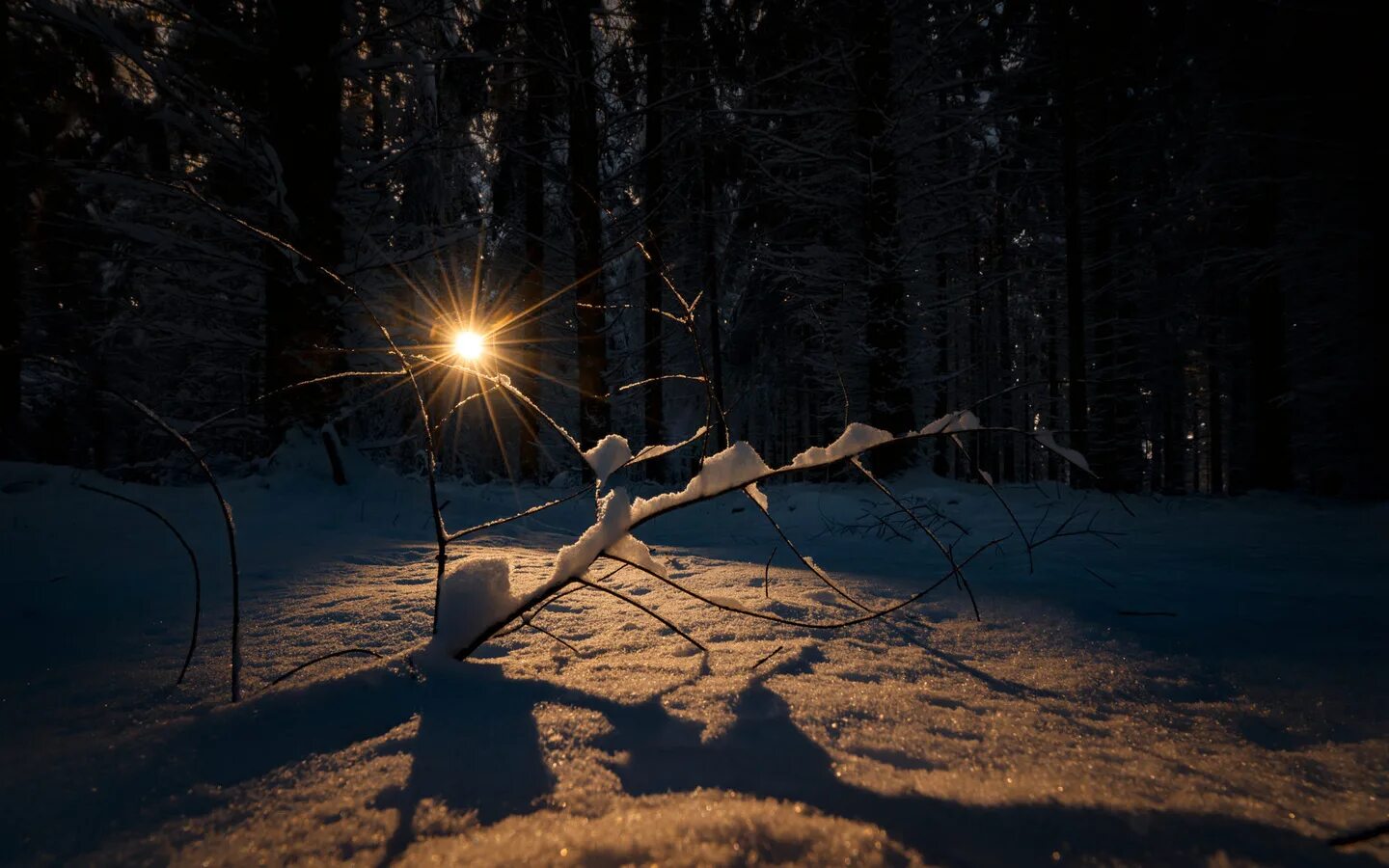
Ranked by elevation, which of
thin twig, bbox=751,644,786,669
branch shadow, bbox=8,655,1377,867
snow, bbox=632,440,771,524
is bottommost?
thin twig, bbox=751,644,786,669

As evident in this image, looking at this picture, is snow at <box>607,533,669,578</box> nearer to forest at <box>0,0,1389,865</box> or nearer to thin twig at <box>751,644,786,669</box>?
forest at <box>0,0,1389,865</box>

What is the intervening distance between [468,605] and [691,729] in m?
0.43

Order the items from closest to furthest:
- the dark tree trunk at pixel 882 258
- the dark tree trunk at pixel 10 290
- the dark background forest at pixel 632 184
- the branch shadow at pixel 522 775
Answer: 1. the branch shadow at pixel 522 775
2. the dark background forest at pixel 632 184
3. the dark tree trunk at pixel 10 290
4. the dark tree trunk at pixel 882 258

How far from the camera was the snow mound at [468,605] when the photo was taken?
98 centimetres

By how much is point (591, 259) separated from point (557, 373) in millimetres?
7058

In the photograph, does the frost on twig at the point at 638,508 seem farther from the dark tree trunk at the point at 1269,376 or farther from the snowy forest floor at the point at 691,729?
the dark tree trunk at the point at 1269,376

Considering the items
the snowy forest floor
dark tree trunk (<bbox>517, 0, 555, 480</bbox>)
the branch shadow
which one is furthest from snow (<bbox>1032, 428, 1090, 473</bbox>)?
dark tree trunk (<bbox>517, 0, 555, 480</bbox>)

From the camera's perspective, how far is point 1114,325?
10.8 m

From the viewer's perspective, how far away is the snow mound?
98 centimetres

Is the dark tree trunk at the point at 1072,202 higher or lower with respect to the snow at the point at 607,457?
higher

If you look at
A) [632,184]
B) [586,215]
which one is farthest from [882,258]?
[632,184]

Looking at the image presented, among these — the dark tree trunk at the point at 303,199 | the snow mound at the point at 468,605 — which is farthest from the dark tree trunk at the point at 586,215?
the snow mound at the point at 468,605

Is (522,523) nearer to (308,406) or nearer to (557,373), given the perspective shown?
(308,406)

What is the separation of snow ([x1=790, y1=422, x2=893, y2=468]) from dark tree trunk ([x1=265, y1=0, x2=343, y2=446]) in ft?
13.9
